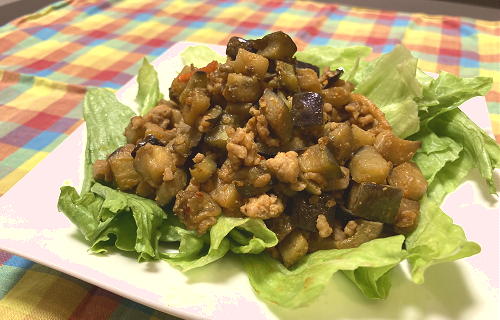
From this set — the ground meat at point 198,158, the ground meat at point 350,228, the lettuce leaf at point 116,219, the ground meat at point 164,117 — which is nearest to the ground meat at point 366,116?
the ground meat at point 350,228

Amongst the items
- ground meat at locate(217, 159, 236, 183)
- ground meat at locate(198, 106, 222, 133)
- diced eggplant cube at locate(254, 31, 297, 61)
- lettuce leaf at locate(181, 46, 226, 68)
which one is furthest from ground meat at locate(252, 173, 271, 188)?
lettuce leaf at locate(181, 46, 226, 68)

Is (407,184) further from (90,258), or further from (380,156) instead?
(90,258)

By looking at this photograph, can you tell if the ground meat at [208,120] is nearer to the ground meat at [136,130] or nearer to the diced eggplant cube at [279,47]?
the diced eggplant cube at [279,47]

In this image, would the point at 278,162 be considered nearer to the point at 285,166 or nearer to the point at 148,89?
the point at 285,166

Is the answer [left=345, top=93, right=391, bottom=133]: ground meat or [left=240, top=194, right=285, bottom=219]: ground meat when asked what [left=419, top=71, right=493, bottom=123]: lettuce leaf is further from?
[left=240, top=194, right=285, bottom=219]: ground meat

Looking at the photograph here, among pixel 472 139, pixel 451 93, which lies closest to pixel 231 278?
pixel 472 139

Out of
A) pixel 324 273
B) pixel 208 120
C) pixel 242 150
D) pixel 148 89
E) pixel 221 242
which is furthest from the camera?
pixel 148 89

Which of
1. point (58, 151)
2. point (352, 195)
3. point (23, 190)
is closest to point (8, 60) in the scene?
point (58, 151)
